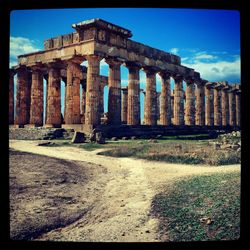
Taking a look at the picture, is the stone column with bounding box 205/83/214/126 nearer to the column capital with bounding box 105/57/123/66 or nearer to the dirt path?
the column capital with bounding box 105/57/123/66

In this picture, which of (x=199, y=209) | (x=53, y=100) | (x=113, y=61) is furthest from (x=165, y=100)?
(x=199, y=209)

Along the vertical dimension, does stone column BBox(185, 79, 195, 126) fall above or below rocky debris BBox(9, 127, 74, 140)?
above

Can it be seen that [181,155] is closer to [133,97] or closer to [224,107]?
[133,97]

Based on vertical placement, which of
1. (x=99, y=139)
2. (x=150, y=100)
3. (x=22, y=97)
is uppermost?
(x=22, y=97)

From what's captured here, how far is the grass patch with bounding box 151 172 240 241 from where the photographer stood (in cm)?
360

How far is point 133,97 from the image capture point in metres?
24.2

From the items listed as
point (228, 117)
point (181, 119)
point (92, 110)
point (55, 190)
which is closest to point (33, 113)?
point (92, 110)

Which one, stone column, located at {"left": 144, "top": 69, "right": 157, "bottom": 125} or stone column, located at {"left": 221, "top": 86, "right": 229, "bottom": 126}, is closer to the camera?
stone column, located at {"left": 144, "top": 69, "right": 157, "bottom": 125}

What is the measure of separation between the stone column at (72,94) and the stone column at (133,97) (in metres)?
4.60

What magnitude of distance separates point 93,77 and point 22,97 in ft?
34.1

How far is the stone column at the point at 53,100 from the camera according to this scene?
24.0 metres

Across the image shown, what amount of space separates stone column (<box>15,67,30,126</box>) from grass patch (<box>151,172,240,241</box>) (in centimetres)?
2411

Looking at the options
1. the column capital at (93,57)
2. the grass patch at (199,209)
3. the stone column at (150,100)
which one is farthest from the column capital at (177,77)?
the grass patch at (199,209)

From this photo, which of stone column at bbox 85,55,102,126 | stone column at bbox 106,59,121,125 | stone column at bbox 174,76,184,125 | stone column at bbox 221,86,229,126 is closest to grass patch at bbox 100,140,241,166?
stone column at bbox 85,55,102,126
